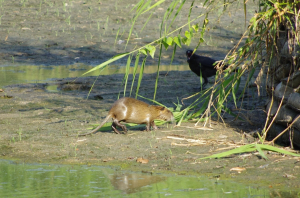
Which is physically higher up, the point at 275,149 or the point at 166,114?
the point at 275,149

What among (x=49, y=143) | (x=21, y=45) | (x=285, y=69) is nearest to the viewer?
(x=285, y=69)

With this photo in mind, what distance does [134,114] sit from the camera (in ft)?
18.6

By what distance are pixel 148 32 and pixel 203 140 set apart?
1116 cm

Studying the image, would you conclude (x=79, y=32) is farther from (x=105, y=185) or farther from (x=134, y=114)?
(x=105, y=185)

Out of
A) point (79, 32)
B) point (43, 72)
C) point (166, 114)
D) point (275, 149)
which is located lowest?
point (43, 72)

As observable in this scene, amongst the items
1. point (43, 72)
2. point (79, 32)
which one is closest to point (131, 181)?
point (43, 72)

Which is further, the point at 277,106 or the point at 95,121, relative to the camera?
the point at 95,121

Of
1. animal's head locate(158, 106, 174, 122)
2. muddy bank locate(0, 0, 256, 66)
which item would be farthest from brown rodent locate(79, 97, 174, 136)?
muddy bank locate(0, 0, 256, 66)

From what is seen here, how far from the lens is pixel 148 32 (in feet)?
51.8

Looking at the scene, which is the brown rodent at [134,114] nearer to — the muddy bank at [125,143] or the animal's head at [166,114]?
the animal's head at [166,114]

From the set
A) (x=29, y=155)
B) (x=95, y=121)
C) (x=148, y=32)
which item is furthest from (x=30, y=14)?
(x=29, y=155)

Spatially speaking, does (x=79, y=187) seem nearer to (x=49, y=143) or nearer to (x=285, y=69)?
(x=49, y=143)

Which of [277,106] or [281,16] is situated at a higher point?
[281,16]

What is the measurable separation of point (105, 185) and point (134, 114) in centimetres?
→ 195
